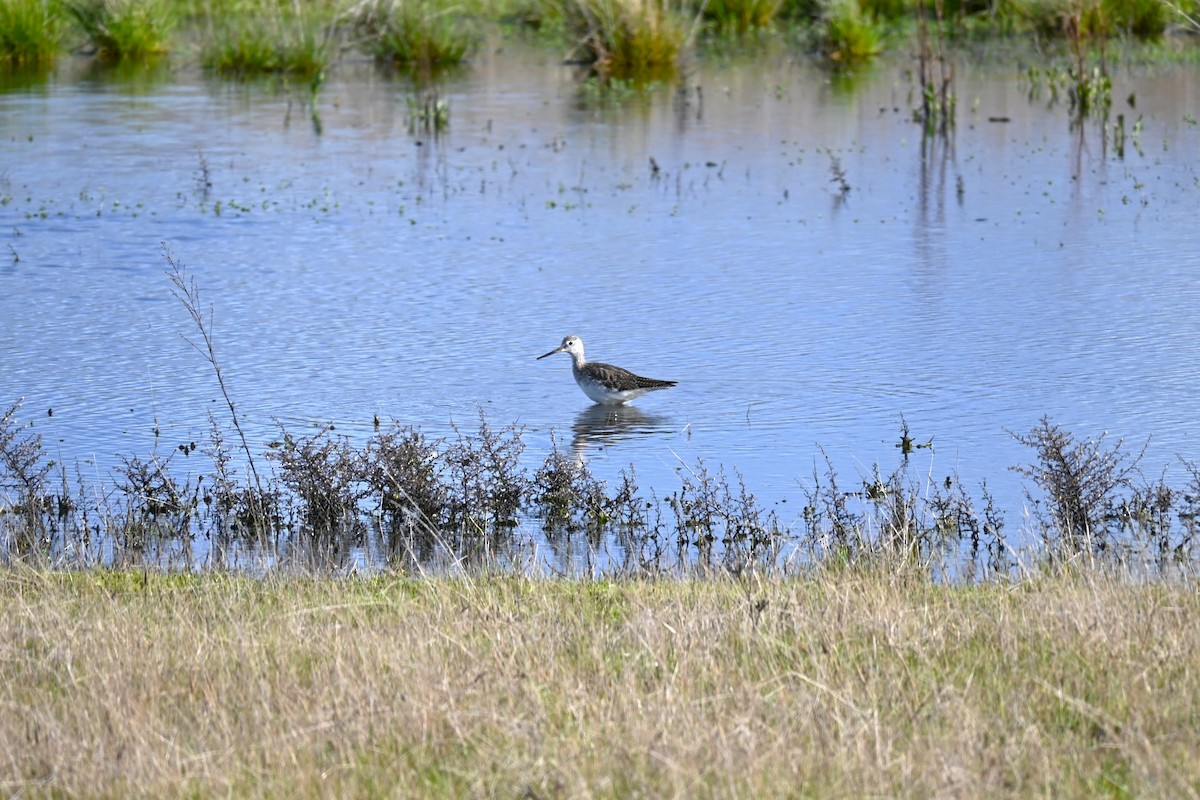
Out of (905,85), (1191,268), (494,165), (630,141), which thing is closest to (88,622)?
(1191,268)

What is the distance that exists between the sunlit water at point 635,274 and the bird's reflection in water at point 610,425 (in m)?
0.02

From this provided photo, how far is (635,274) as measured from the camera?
14.3m

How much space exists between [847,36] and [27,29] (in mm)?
13020

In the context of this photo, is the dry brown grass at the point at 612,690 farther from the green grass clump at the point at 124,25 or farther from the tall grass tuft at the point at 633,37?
the green grass clump at the point at 124,25

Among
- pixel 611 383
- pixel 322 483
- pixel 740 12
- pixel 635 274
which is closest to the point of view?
pixel 322 483

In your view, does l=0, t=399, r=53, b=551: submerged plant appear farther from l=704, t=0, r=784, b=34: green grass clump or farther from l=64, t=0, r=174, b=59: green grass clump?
l=704, t=0, r=784, b=34: green grass clump

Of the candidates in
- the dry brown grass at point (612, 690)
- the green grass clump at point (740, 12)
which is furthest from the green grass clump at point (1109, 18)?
the dry brown grass at point (612, 690)

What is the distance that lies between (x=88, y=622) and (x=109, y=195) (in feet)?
40.4

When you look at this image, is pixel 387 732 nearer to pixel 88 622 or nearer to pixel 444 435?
pixel 88 622

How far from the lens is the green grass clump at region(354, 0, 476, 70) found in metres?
27.7

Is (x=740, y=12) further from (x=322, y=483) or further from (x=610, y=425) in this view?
(x=322, y=483)

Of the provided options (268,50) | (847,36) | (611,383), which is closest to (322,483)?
(611,383)

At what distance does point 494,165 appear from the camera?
19469 millimetres

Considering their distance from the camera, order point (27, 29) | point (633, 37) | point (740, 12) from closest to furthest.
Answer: point (633, 37)
point (27, 29)
point (740, 12)
